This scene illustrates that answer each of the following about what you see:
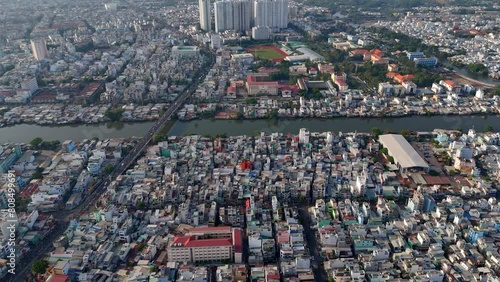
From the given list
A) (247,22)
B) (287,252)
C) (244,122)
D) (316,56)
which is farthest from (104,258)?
(247,22)

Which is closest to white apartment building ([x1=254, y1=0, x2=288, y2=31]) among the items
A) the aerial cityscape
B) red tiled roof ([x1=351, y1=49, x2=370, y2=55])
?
A: the aerial cityscape

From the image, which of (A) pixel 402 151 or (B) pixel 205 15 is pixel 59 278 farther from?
(B) pixel 205 15

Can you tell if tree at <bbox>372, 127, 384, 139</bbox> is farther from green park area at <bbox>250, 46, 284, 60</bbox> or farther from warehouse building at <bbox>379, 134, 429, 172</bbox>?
green park area at <bbox>250, 46, 284, 60</bbox>

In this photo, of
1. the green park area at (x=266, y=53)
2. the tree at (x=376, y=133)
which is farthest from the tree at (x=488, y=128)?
the green park area at (x=266, y=53)

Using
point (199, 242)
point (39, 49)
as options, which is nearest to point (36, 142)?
point (199, 242)

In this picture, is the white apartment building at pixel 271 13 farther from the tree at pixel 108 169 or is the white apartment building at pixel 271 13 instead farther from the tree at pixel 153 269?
the tree at pixel 153 269

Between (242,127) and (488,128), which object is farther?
(242,127)
